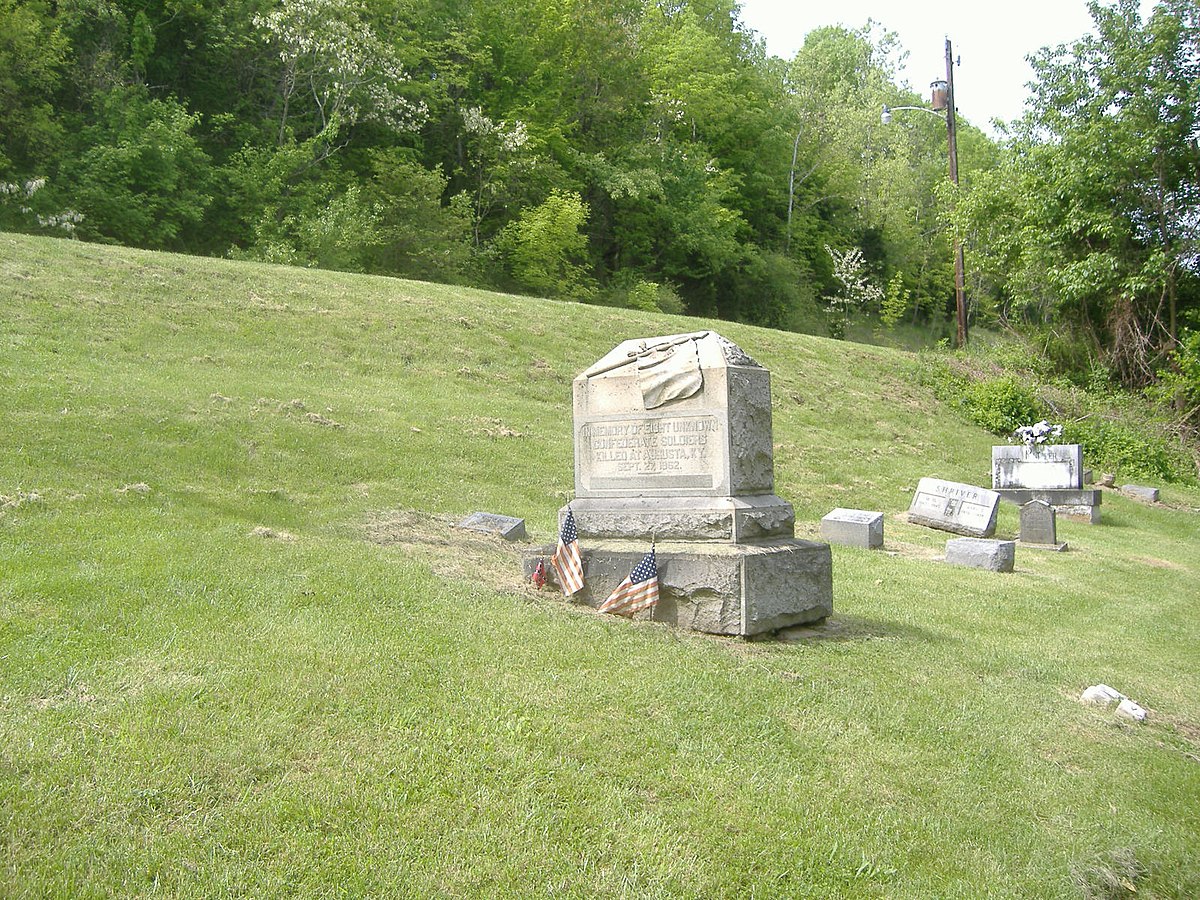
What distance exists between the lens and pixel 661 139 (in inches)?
1690

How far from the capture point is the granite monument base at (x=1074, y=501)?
18.2 meters

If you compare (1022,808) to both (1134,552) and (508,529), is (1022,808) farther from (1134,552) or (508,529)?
(1134,552)

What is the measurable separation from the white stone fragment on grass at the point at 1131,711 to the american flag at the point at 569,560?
4140mm

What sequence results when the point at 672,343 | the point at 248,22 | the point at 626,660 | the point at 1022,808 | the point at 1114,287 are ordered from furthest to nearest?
the point at 248,22
the point at 1114,287
the point at 672,343
the point at 626,660
the point at 1022,808

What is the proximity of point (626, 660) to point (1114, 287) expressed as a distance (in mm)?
28526

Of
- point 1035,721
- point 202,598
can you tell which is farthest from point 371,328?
point 1035,721

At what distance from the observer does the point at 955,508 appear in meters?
15.5

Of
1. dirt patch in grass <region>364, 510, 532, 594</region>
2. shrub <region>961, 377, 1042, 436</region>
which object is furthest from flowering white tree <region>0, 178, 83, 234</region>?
shrub <region>961, 377, 1042, 436</region>

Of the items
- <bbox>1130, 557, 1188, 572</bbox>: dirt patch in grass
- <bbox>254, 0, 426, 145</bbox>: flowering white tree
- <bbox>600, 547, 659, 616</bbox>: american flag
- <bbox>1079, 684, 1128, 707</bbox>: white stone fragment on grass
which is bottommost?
<bbox>1130, 557, 1188, 572</bbox>: dirt patch in grass

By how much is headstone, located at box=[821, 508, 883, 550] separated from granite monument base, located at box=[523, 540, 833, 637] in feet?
18.1

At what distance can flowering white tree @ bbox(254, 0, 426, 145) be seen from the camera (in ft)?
102

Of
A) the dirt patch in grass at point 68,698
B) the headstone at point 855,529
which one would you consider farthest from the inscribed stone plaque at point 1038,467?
the dirt patch in grass at point 68,698

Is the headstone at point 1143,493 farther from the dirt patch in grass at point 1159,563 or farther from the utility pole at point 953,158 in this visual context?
the utility pole at point 953,158

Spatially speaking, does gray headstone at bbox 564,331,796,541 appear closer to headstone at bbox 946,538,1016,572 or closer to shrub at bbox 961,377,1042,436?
headstone at bbox 946,538,1016,572
